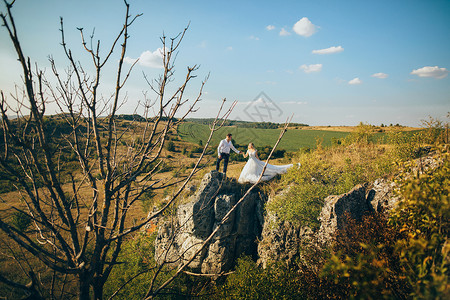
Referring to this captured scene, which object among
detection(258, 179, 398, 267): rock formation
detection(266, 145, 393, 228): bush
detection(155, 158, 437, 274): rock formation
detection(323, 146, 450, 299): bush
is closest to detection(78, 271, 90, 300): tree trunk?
→ detection(323, 146, 450, 299): bush

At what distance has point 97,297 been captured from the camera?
281cm

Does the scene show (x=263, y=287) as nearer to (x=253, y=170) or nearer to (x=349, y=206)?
(x=349, y=206)

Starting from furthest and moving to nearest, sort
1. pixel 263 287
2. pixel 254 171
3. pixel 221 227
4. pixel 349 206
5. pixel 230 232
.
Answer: pixel 254 171 < pixel 230 232 < pixel 221 227 < pixel 263 287 < pixel 349 206

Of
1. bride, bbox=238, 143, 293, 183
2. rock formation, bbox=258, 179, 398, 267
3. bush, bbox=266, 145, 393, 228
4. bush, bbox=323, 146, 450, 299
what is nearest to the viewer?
bush, bbox=323, 146, 450, 299

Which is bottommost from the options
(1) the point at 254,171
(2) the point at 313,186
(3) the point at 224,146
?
(2) the point at 313,186

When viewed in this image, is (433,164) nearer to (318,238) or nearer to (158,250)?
(318,238)

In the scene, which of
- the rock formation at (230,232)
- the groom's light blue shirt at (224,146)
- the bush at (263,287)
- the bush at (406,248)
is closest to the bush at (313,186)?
the rock formation at (230,232)

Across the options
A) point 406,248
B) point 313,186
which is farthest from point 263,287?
point 406,248

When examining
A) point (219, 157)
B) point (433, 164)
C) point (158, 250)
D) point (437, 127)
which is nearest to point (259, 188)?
point (219, 157)

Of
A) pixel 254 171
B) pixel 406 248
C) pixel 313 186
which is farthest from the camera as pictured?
pixel 254 171

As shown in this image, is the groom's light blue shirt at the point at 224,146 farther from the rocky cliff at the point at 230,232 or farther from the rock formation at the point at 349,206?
the rock formation at the point at 349,206

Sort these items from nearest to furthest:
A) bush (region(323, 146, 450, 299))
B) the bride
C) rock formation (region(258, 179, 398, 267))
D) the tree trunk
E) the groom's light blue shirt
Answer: bush (region(323, 146, 450, 299)) → the tree trunk → rock formation (region(258, 179, 398, 267)) → the groom's light blue shirt → the bride

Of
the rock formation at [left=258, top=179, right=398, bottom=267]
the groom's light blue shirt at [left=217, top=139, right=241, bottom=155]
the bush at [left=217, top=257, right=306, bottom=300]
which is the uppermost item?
the groom's light blue shirt at [left=217, top=139, right=241, bottom=155]

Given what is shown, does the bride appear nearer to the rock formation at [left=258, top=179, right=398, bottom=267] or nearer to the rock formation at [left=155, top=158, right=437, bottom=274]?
the rock formation at [left=155, top=158, right=437, bottom=274]
